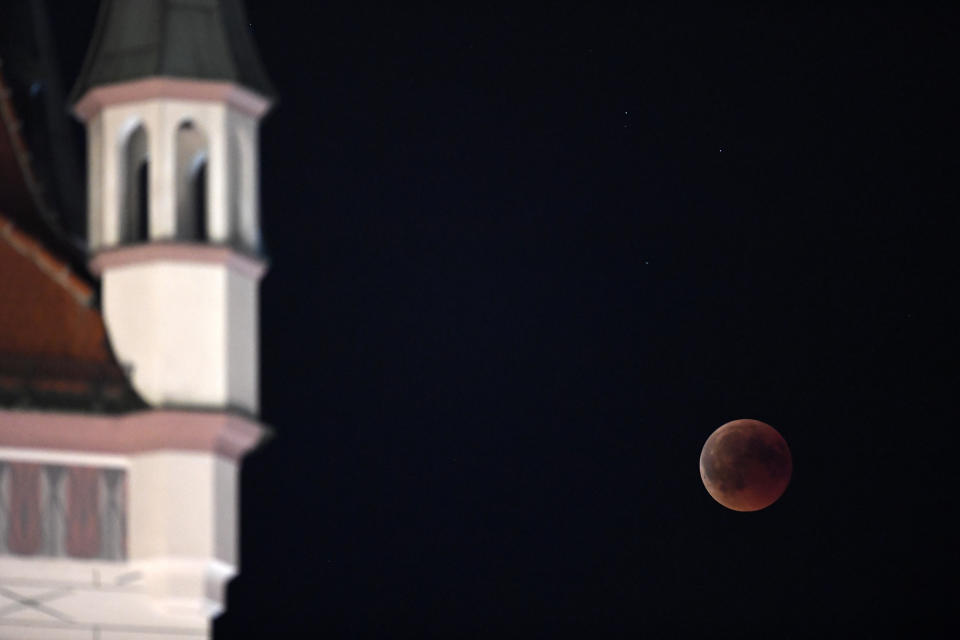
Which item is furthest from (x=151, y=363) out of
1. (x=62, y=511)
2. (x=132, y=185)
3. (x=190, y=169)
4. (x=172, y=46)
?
(x=172, y=46)

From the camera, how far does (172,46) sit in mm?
27844

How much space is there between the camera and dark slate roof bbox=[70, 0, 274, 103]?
91.0ft

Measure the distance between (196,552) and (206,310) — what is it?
263 centimetres

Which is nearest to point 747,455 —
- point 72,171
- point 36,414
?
point 72,171

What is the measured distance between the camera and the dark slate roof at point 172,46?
27750mm

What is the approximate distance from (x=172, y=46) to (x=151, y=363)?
3653mm

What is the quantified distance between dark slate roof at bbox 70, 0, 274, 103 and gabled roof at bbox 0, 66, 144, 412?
1.84 metres

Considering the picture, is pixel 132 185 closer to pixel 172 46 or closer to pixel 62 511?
pixel 172 46

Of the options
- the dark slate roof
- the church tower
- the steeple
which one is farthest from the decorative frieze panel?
the dark slate roof

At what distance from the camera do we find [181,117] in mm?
27609

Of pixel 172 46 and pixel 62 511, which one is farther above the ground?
pixel 172 46

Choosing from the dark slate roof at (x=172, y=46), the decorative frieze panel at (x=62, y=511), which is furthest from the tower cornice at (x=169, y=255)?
the decorative frieze panel at (x=62, y=511)

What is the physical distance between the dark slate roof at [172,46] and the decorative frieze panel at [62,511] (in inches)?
178

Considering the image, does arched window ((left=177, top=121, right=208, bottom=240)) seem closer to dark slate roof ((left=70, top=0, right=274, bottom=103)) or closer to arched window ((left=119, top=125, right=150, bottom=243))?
arched window ((left=119, top=125, right=150, bottom=243))
